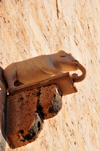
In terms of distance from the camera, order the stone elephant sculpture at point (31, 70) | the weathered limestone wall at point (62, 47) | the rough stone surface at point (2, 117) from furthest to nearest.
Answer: the weathered limestone wall at point (62, 47)
the stone elephant sculpture at point (31, 70)
the rough stone surface at point (2, 117)

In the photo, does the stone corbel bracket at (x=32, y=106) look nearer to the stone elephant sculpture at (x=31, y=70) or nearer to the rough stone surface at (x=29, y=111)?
the rough stone surface at (x=29, y=111)

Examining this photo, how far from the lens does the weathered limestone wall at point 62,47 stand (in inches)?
106

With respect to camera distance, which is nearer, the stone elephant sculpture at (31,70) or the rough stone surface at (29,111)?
the rough stone surface at (29,111)

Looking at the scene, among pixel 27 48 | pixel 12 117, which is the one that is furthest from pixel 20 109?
pixel 27 48

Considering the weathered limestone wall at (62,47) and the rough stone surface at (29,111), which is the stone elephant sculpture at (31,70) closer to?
A: the weathered limestone wall at (62,47)

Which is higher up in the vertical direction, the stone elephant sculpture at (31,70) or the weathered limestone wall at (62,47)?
the stone elephant sculpture at (31,70)

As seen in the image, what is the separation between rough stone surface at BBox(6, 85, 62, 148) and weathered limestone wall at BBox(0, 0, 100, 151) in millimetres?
113

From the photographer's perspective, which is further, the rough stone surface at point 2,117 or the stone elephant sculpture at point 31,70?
the stone elephant sculpture at point 31,70

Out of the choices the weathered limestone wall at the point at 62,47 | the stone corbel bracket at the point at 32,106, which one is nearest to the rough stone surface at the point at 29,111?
the stone corbel bracket at the point at 32,106

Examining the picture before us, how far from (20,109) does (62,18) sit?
7.92ft

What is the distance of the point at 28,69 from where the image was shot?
94.3 inches

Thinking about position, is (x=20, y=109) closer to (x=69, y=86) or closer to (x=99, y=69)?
(x=69, y=86)

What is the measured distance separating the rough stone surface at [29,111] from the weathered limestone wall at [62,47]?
0.11 m

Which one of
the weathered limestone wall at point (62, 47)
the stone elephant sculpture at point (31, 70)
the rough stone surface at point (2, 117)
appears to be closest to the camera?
the rough stone surface at point (2, 117)
